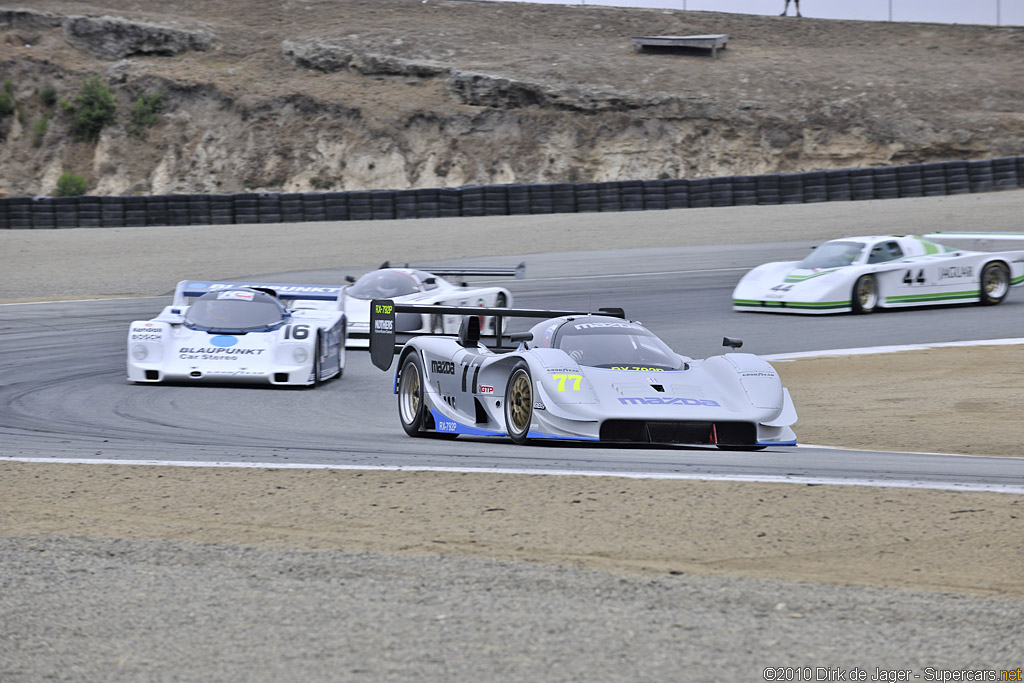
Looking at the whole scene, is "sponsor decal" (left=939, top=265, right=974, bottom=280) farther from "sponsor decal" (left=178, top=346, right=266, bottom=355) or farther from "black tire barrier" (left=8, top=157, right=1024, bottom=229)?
"black tire barrier" (left=8, top=157, right=1024, bottom=229)

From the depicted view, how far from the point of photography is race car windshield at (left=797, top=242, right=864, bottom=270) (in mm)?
18109

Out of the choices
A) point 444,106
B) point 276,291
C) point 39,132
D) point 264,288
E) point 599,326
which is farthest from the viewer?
point 39,132

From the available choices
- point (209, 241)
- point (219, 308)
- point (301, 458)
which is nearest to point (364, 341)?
point (219, 308)

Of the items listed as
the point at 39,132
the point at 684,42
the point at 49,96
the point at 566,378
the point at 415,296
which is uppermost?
the point at 684,42

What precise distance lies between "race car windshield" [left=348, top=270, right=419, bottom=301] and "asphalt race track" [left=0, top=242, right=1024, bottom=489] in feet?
2.92

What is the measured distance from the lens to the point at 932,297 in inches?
719

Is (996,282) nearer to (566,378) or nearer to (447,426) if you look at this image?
(447,426)

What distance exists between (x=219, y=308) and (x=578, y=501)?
26.4ft

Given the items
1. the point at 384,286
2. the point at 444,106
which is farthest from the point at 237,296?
the point at 444,106

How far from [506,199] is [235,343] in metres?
18.9

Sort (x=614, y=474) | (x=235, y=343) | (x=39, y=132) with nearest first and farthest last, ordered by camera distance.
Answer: (x=614, y=474) < (x=235, y=343) < (x=39, y=132)

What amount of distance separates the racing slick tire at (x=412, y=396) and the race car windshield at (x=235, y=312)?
3.32 metres

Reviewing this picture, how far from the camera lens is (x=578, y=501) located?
5953 mm

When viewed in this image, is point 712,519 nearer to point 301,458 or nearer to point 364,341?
point 301,458
